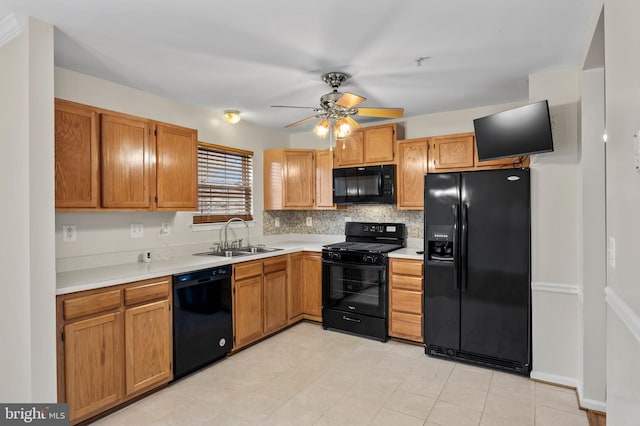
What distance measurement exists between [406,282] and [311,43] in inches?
97.5

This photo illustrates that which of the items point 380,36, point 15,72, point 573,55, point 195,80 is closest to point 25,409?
point 15,72

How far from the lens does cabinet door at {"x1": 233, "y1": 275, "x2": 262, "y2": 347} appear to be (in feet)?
11.5

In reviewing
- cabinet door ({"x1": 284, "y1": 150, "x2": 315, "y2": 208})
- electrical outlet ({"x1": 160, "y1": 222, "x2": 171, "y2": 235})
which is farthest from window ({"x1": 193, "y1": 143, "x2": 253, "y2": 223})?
cabinet door ({"x1": 284, "y1": 150, "x2": 315, "y2": 208})

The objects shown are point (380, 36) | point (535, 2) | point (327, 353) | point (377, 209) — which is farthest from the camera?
point (377, 209)

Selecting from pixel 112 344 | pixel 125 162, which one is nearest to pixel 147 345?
pixel 112 344

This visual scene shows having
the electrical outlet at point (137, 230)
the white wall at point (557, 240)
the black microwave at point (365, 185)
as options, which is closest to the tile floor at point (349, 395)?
the white wall at point (557, 240)

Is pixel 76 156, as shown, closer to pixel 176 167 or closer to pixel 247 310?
pixel 176 167

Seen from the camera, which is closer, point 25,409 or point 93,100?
point 25,409

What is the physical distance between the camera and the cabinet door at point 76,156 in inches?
97.3

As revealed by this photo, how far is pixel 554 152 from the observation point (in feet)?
9.49

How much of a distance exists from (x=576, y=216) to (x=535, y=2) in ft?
5.59

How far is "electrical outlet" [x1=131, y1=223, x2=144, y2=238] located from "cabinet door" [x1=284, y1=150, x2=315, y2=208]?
1.88 meters

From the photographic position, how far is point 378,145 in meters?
4.27

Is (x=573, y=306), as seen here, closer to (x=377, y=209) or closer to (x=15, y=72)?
(x=377, y=209)
